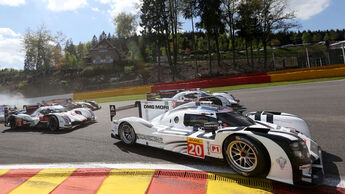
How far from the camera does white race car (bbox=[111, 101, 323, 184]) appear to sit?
314 cm

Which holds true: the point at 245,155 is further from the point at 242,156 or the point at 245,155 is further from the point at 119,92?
the point at 119,92

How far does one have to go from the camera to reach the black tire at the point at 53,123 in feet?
25.8

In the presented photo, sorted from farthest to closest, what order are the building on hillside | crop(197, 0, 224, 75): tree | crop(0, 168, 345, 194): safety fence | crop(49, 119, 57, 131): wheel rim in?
the building on hillside → crop(197, 0, 224, 75): tree → crop(49, 119, 57, 131): wheel rim → crop(0, 168, 345, 194): safety fence

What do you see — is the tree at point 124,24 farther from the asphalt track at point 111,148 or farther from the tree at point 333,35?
the tree at point 333,35

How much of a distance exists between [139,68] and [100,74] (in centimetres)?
912

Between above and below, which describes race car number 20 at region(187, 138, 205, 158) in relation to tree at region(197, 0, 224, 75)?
below

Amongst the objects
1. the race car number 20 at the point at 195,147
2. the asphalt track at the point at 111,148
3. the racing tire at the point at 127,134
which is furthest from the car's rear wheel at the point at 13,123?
the race car number 20 at the point at 195,147

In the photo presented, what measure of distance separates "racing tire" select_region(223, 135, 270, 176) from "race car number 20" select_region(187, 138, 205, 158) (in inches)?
18.5

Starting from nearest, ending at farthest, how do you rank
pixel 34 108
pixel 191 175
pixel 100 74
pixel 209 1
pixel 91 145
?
pixel 191 175 → pixel 91 145 → pixel 34 108 → pixel 209 1 → pixel 100 74

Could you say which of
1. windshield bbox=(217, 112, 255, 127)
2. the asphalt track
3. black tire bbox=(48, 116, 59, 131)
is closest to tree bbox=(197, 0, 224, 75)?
the asphalt track

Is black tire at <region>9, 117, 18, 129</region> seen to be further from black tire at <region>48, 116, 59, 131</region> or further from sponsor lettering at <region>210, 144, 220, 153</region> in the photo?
sponsor lettering at <region>210, 144, 220, 153</region>

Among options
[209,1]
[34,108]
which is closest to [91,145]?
[34,108]

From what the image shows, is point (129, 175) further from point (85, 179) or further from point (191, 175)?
point (191, 175)

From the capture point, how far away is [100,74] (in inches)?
1551
